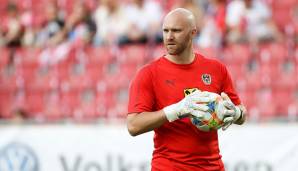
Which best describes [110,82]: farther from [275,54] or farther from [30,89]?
[275,54]

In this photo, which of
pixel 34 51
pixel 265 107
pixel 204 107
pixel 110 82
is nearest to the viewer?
pixel 204 107

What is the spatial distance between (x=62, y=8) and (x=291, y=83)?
4706 millimetres

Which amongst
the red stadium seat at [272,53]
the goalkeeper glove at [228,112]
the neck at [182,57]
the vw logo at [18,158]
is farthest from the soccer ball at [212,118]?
the red stadium seat at [272,53]

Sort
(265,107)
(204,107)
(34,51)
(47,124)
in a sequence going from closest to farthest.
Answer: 1. (204,107)
2. (47,124)
3. (265,107)
4. (34,51)

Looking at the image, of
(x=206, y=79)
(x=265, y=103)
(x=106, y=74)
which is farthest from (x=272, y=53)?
(x=206, y=79)

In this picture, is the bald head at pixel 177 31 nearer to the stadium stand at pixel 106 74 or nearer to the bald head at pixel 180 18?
the bald head at pixel 180 18

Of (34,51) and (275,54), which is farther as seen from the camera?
(34,51)

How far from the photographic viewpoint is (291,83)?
450 inches

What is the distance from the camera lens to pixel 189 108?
15.4 ft

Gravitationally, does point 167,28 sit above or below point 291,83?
above

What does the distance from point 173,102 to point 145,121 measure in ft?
→ 0.97

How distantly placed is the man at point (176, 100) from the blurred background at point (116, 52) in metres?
6.05

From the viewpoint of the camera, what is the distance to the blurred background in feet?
38.2

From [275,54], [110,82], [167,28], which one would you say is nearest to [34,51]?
[110,82]
